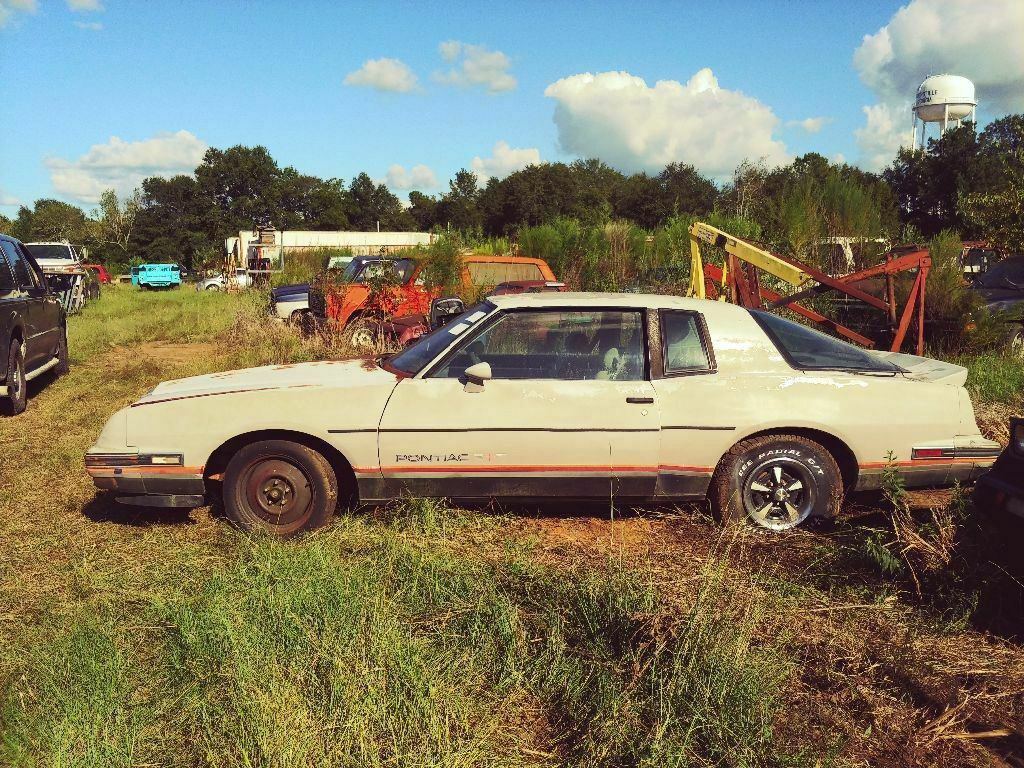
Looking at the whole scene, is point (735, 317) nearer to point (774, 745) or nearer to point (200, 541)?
point (774, 745)

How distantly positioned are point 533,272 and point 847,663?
10350 mm

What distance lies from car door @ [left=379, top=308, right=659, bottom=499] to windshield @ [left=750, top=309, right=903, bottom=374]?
898 mm

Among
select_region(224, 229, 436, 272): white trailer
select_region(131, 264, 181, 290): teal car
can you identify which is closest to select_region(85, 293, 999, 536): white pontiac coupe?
select_region(224, 229, 436, 272): white trailer

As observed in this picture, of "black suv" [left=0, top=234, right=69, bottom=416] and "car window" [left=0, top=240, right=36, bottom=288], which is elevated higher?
"car window" [left=0, top=240, right=36, bottom=288]

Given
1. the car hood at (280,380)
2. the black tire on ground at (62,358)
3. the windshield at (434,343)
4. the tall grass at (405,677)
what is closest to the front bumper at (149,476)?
the car hood at (280,380)

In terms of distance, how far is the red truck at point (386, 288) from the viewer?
10961mm

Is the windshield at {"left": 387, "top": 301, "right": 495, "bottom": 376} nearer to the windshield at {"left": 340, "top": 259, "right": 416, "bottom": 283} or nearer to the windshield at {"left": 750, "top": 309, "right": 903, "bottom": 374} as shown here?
the windshield at {"left": 750, "top": 309, "right": 903, "bottom": 374}

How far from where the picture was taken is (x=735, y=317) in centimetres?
478

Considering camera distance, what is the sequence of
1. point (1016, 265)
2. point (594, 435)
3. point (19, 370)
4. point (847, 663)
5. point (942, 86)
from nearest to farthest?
point (847, 663) < point (594, 435) < point (19, 370) < point (1016, 265) < point (942, 86)

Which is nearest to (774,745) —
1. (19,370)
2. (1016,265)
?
(19,370)

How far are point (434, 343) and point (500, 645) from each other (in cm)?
213

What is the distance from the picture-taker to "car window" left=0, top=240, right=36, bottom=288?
876 centimetres

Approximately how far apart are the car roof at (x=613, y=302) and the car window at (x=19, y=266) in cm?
673

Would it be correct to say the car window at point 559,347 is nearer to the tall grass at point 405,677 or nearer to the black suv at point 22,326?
the tall grass at point 405,677
